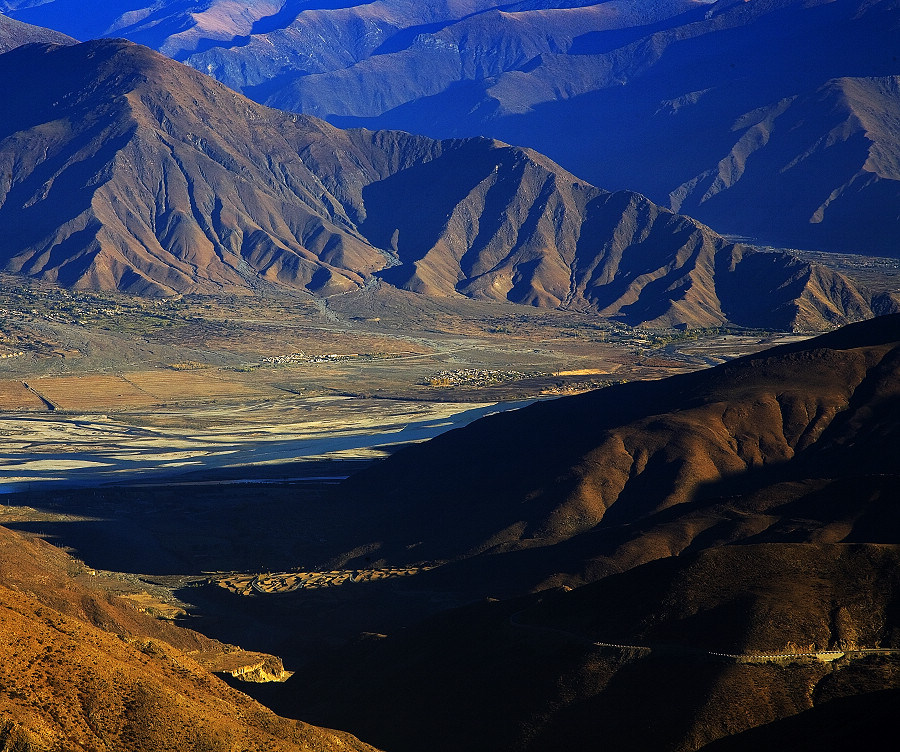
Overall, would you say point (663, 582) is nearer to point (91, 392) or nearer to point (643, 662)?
point (643, 662)

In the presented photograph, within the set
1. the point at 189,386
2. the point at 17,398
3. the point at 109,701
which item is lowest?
the point at 189,386

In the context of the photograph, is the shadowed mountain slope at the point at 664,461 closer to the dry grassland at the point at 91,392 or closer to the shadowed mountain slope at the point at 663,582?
the shadowed mountain slope at the point at 663,582

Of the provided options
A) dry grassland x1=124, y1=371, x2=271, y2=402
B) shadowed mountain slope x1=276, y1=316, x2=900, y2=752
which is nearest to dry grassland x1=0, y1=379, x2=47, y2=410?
dry grassland x1=124, y1=371, x2=271, y2=402

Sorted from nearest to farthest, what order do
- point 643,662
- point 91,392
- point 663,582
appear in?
1. point 643,662
2. point 663,582
3. point 91,392

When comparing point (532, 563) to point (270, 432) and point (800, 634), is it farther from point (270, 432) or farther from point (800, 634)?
point (270, 432)

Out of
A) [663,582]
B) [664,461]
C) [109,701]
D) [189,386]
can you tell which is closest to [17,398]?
[189,386]

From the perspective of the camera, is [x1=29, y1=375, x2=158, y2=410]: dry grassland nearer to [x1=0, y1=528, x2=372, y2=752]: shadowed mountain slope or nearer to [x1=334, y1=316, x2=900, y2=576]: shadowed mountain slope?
[x1=334, y1=316, x2=900, y2=576]: shadowed mountain slope

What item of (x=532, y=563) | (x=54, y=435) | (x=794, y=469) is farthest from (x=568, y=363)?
(x=532, y=563)
